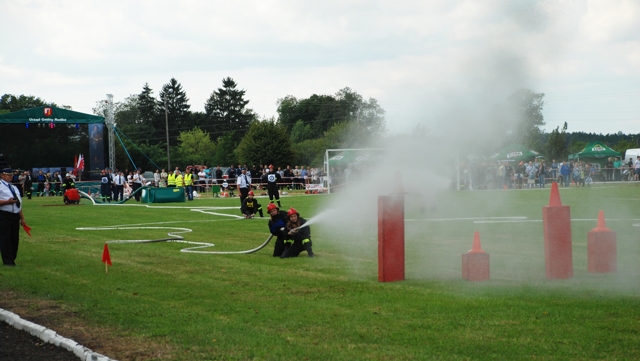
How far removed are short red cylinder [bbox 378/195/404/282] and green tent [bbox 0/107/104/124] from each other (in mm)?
47045

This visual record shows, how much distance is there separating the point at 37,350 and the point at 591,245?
29.9 feet

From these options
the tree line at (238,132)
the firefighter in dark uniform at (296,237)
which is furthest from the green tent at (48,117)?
the firefighter in dark uniform at (296,237)

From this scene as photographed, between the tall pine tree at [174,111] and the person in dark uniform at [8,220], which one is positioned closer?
the person in dark uniform at [8,220]

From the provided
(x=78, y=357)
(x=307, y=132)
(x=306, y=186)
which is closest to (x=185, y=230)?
(x=78, y=357)

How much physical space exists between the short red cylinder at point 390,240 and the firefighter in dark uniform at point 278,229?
166 inches

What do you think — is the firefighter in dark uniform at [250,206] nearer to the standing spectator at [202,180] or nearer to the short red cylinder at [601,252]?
the short red cylinder at [601,252]

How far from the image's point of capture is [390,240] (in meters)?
11.8

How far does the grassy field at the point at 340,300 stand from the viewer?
25.0ft

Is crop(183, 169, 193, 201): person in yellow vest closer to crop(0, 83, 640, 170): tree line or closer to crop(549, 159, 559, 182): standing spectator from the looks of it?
crop(0, 83, 640, 170): tree line

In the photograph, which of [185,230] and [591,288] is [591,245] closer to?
[591,288]

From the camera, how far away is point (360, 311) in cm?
945

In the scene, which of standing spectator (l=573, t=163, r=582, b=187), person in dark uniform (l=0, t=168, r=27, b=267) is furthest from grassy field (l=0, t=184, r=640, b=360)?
standing spectator (l=573, t=163, r=582, b=187)

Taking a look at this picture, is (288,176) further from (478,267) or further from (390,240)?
(478,267)

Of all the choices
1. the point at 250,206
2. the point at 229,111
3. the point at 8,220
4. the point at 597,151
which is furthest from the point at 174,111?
the point at 8,220
